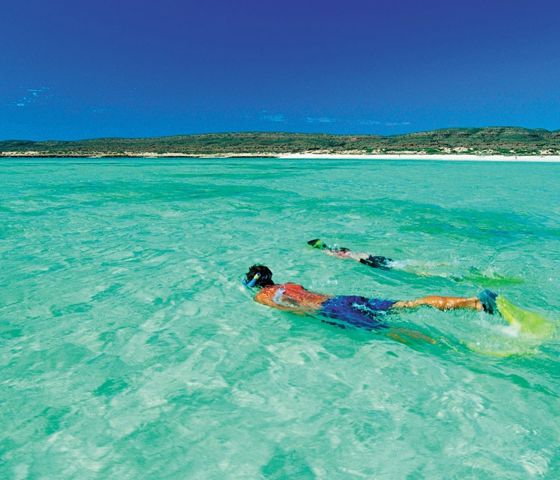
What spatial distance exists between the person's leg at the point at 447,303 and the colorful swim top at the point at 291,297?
105 centimetres

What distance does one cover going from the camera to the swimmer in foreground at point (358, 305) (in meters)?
5.14

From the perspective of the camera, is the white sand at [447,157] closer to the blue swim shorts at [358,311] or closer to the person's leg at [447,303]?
the person's leg at [447,303]

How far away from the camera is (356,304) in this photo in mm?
5527

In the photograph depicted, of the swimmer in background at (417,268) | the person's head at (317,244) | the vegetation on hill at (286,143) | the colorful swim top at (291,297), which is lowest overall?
the swimmer in background at (417,268)

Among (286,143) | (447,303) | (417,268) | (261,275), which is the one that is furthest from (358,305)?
(286,143)

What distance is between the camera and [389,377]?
4.25 meters

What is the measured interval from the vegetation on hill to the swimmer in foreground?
2583 inches

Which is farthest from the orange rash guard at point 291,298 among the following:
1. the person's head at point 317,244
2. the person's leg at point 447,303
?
the person's head at point 317,244

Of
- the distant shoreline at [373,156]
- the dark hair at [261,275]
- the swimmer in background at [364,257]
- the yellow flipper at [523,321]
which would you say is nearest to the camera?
the yellow flipper at [523,321]

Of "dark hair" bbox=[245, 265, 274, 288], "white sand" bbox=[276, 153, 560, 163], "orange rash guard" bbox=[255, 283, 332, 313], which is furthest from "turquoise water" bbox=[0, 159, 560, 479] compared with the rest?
"white sand" bbox=[276, 153, 560, 163]

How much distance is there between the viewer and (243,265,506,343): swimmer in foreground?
5145mm

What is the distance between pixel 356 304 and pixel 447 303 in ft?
3.82

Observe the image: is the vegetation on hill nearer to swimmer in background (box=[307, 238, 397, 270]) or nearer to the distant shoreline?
the distant shoreline

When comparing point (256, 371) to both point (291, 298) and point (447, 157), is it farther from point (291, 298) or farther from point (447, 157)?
point (447, 157)
